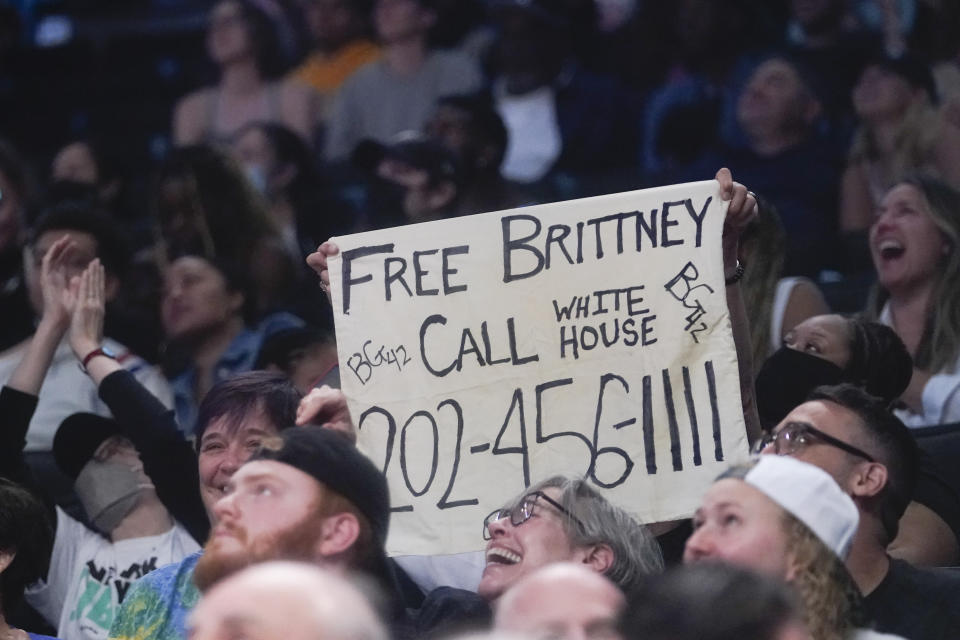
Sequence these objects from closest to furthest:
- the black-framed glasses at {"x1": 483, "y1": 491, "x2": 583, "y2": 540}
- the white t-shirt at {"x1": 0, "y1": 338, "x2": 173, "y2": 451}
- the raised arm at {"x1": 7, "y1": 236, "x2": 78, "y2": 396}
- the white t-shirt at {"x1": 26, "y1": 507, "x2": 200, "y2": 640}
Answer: the black-framed glasses at {"x1": 483, "y1": 491, "x2": 583, "y2": 540} → the white t-shirt at {"x1": 26, "y1": 507, "x2": 200, "y2": 640} → the raised arm at {"x1": 7, "y1": 236, "x2": 78, "y2": 396} → the white t-shirt at {"x1": 0, "y1": 338, "x2": 173, "y2": 451}

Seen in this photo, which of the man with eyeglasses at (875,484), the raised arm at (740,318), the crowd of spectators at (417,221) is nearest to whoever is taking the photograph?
the crowd of spectators at (417,221)

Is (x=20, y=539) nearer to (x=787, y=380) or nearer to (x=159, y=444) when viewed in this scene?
(x=159, y=444)

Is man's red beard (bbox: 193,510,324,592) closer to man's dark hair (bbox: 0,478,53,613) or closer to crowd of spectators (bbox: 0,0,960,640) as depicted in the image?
crowd of spectators (bbox: 0,0,960,640)

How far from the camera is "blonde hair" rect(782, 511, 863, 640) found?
3.76m

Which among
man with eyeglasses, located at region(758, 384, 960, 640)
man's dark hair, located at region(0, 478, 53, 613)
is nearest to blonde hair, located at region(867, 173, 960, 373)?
man with eyeglasses, located at region(758, 384, 960, 640)

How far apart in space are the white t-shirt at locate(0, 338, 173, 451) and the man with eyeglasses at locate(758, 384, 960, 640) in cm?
267

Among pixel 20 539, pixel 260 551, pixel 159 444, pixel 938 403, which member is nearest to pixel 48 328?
pixel 159 444

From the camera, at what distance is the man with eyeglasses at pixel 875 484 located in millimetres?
4430

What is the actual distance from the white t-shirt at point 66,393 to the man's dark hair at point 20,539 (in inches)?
55.9

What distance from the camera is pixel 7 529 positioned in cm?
496

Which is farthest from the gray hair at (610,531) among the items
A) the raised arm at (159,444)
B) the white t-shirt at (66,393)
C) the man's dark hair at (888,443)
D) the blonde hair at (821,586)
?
the white t-shirt at (66,393)

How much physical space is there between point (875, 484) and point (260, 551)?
1646mm

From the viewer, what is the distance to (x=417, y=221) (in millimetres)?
7359

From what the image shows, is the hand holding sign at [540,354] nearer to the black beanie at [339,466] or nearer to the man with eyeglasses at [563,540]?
the man with eyeglasses at [563,540]
